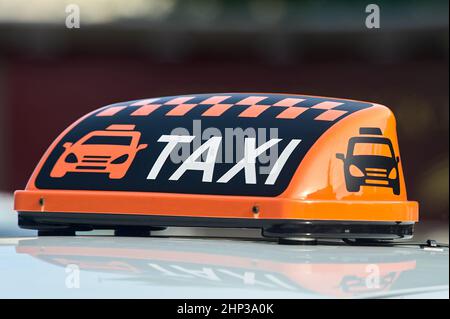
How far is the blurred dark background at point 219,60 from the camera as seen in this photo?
12.2 m

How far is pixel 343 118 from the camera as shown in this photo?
3572 millimetres

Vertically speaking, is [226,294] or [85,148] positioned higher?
[85,148]

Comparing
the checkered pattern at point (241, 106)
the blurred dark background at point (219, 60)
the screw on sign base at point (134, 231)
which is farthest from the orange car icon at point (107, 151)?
the blurred dark background at point (219, 60)

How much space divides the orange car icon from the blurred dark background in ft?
28.1

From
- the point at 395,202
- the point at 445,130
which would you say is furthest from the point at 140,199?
the point at 445,130

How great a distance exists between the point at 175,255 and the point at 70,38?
34.8ft

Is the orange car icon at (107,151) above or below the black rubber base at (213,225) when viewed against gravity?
above

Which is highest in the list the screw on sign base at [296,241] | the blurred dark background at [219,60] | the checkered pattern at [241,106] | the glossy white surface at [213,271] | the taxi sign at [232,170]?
the blurred dark background at [219,60]

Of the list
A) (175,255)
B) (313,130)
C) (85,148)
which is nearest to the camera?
(175,255)

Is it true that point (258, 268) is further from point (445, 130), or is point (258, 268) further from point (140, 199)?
point (445, 130)

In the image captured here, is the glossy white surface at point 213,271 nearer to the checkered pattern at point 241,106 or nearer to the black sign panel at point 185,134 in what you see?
the black sign panel at point 185,134

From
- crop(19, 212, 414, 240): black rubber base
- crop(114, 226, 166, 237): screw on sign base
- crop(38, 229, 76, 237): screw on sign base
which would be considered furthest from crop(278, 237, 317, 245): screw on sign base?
crop(38, 229, 76, 237): screw on sign base

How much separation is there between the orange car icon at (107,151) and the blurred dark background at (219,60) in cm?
855

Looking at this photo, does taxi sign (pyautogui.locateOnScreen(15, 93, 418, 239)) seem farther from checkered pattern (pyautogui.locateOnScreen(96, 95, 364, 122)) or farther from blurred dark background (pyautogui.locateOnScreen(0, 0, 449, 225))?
blurred dark background (pyautogui.locateOnScreen(0, 0, 449, 225))
